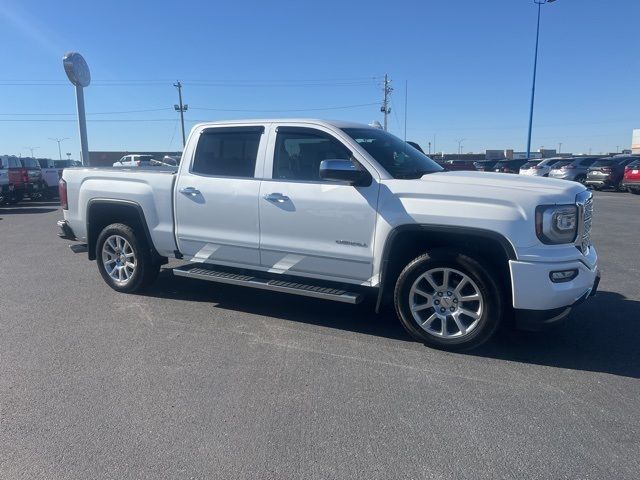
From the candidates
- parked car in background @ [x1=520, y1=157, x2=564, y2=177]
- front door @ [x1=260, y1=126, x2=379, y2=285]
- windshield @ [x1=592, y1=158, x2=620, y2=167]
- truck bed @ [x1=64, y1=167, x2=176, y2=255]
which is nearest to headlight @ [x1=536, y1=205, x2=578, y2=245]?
front door @ [x1=260, y1=126, x2=379, y2=285]

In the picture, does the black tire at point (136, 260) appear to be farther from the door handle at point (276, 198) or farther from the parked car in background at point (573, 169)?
the parked car in background at point (573, 169)

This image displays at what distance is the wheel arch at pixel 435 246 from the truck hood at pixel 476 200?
0.05 meters

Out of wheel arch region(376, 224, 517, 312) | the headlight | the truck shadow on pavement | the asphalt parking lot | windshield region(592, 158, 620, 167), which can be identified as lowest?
the asphalt parking lot

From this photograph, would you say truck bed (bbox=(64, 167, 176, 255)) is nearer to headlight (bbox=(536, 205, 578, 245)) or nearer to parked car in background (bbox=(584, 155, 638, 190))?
headlight (bbox=(536, 205, 578, 245))

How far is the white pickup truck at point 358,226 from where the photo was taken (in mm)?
4172

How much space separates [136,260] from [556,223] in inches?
183

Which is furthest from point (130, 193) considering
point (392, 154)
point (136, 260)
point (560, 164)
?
point (560, 164)

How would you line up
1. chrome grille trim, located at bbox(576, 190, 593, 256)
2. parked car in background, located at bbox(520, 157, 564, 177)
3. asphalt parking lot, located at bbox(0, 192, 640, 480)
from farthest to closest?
parked car in background, located at bbox(520, 157, 564, 177), chrome grille trim, located at bbox(576, 190, 593, 256), asphalt parking lot, located at bbox(0, 192, 640, 480)

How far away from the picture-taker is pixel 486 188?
14.1 ft

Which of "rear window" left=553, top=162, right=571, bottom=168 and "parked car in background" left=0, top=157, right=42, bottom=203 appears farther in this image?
"rear window" left=553, top=162, right=571, bottom=168

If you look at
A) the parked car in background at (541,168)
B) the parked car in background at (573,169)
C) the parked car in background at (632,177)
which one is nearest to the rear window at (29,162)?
the parked car in background at (541,168)

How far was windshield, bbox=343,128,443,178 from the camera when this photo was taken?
4977 millimetres

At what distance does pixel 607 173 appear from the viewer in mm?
24266

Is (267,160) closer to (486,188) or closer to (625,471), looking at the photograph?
(486,188)
